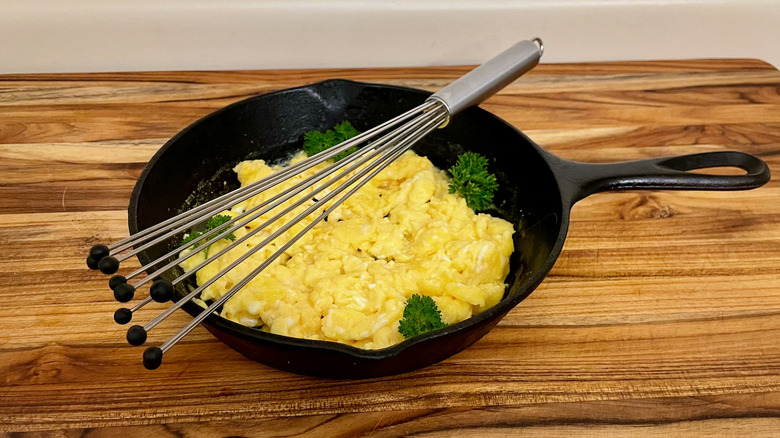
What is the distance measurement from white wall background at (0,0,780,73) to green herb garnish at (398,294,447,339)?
1240mm

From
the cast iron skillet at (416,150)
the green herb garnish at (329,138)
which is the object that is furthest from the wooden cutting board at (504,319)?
the green herb garnish at (329,138)

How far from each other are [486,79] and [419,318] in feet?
1.73

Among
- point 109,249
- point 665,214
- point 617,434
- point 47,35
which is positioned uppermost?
point 47,35

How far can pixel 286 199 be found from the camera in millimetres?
1099

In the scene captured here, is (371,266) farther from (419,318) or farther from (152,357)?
(152,357)

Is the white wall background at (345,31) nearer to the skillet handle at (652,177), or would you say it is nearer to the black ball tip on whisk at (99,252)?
the skillet handle at (652,177)

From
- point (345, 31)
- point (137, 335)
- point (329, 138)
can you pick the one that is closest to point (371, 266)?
point (329, 138)

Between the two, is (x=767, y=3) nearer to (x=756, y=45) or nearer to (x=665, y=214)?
(x=756, y=45)

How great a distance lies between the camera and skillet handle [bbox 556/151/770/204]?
1291 mm

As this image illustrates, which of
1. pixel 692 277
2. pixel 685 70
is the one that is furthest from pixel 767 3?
pixel 692 277

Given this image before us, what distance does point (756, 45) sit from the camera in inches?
91.3

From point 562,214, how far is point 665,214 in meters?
0.50

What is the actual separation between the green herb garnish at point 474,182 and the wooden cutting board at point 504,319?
23cm

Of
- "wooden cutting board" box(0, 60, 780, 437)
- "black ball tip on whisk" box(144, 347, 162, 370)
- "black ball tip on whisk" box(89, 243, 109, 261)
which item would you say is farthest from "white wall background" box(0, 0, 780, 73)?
"black ball tip on whisk" box(144, 347, 162, 370)
